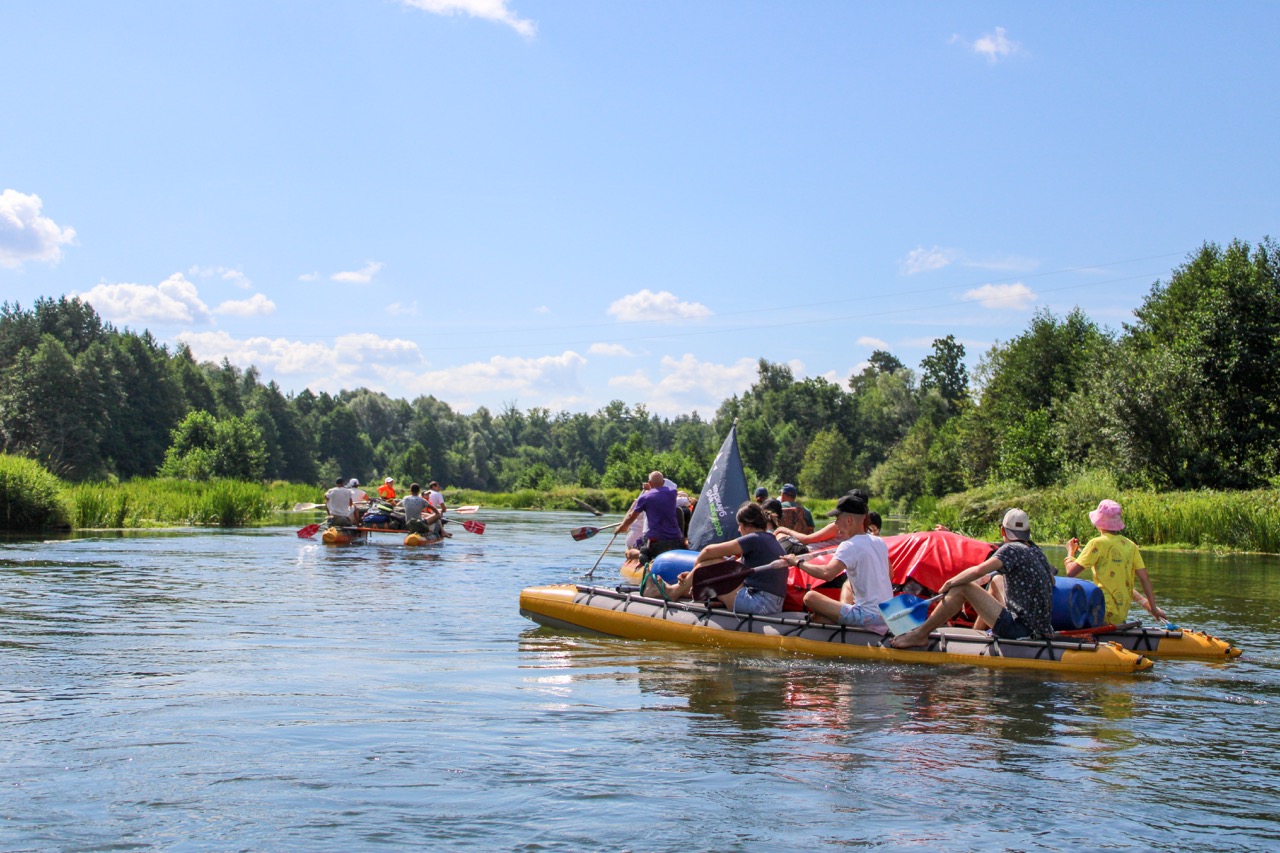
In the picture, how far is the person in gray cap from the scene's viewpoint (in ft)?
32.0

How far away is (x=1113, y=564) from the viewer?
1082cm

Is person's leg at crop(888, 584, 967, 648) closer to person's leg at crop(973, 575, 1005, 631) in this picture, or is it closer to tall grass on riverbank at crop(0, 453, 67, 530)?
person's leg at crop(973, 575, 1005, 631)

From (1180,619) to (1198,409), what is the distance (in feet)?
77.2

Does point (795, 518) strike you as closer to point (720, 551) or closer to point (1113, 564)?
point (720, 551)

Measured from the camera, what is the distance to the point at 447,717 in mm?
7883

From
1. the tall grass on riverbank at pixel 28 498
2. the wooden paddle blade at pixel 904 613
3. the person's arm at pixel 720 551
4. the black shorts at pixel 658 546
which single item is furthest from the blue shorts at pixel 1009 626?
the tall grass on riverbank at pixel 28 498

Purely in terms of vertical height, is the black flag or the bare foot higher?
the black flag

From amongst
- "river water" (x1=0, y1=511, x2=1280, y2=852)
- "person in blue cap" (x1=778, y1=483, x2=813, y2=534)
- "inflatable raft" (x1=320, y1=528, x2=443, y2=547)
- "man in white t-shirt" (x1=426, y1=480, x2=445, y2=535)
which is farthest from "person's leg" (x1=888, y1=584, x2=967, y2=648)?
"man in white t-shirt" (x1=426, y1=480, x2=445, y2=535)

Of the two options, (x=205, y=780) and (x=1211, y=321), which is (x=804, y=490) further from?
(x=205, y=780)

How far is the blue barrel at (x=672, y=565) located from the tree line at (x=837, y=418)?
24.9 metres

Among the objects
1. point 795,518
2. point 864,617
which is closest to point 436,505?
point 795,518

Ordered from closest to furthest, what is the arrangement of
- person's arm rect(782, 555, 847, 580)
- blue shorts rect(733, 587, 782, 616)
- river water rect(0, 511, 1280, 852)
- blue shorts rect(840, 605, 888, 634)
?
river water rect(0, 511, 1280, 852), person's arm rect(782, 555, 847, 580), blue shorts rect(840, 605, 888, 634), blue shorts rect(733, 587, 782, 616)

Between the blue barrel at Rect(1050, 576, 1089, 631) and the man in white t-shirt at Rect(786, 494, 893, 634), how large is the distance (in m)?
1.58

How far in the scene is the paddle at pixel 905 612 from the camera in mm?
10102
